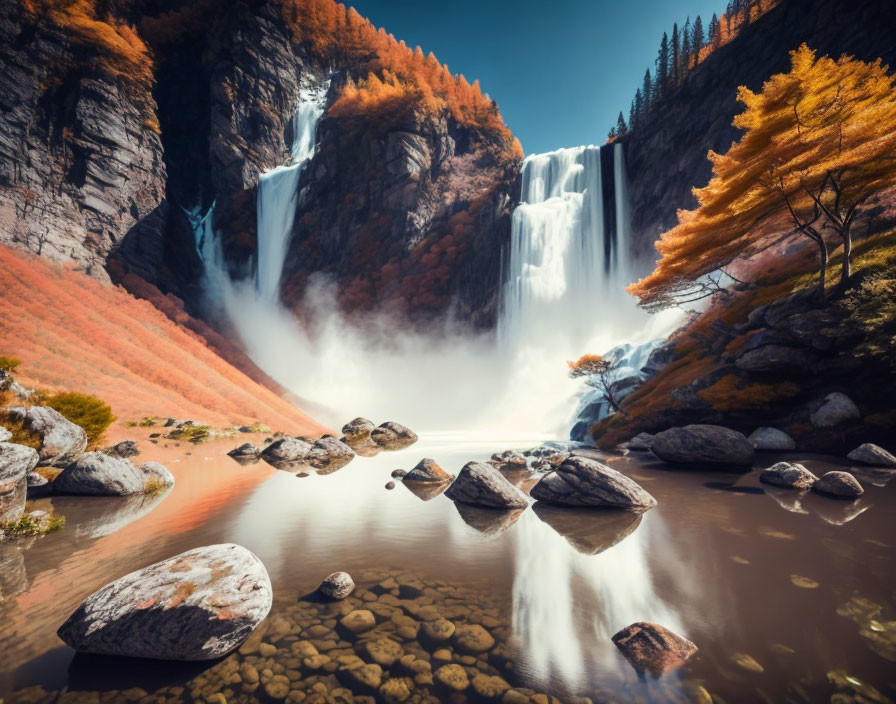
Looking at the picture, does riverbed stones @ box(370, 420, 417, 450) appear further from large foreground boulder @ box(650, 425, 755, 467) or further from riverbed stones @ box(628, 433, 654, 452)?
large foreground boulder @ box(650, 425, 755, 467)

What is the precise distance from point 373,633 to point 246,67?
304 feet

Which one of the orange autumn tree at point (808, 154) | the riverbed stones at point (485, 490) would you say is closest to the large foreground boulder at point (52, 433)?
the riverbed stones at point (485, 490)

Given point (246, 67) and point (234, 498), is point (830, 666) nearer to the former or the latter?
point (234, 498)

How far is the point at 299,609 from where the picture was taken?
4.61 m

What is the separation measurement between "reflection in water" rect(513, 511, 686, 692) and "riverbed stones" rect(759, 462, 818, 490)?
5716 millimetres

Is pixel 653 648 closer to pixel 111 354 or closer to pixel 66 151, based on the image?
pixel 111 354

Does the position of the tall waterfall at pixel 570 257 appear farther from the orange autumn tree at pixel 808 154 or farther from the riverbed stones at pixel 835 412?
the riverbed stones at pixel 835 412

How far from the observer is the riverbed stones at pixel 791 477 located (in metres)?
9.58

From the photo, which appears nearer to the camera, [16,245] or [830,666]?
[830,666]

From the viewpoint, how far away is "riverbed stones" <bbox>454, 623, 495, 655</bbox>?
3.83 metres

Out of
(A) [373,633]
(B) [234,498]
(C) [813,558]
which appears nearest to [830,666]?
(C) [813,558]

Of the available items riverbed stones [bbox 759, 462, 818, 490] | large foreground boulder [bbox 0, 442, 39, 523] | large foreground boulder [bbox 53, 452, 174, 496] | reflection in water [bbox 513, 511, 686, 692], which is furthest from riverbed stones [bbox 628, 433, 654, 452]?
large foreground boulder [bbox 0, 442, 39, 523]

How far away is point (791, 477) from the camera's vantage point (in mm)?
9727

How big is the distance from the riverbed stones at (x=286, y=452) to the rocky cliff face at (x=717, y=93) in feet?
142
